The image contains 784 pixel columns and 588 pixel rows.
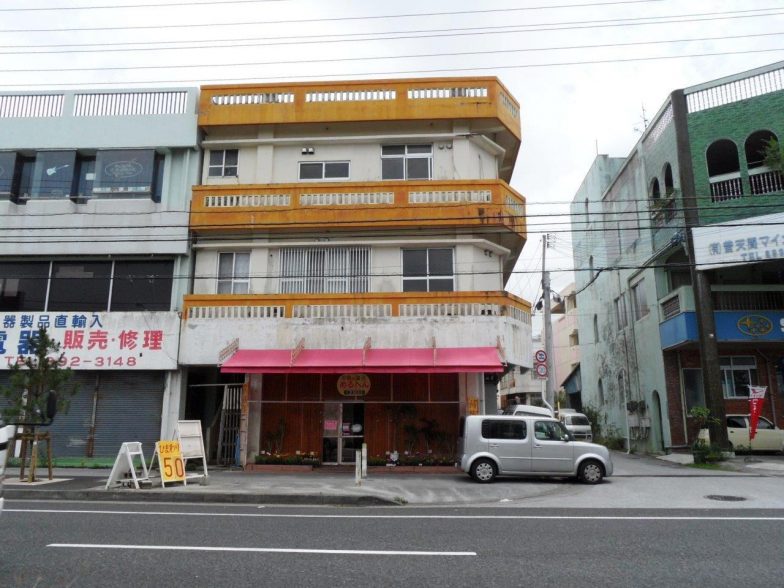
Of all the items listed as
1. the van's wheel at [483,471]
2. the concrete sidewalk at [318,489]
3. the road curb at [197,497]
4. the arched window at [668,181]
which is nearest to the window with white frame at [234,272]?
the concrete sidewalk at [318,489]

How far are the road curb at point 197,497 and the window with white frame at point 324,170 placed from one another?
1045 cm

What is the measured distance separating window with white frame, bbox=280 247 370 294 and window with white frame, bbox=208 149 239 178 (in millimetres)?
3250

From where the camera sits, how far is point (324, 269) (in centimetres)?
1823

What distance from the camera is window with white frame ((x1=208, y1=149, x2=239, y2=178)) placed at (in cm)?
1922

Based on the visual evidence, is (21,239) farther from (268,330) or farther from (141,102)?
(268,330)

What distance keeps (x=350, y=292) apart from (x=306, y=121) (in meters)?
5.47

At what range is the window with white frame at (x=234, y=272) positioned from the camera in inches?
725

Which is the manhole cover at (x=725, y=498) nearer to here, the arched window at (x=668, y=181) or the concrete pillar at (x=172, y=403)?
the arched window at (x=668, y=181)

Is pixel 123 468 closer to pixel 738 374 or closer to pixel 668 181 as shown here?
pixel 668 181

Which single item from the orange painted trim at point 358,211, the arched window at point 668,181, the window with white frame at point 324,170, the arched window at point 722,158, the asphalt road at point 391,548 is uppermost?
the arched window at point 722,158

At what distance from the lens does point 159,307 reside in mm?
18125

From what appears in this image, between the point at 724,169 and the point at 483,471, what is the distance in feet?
54.6

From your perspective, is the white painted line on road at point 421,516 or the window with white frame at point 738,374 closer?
the white painted line on road at point 421,516

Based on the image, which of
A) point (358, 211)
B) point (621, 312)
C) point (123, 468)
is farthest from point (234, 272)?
point (621, 312)
